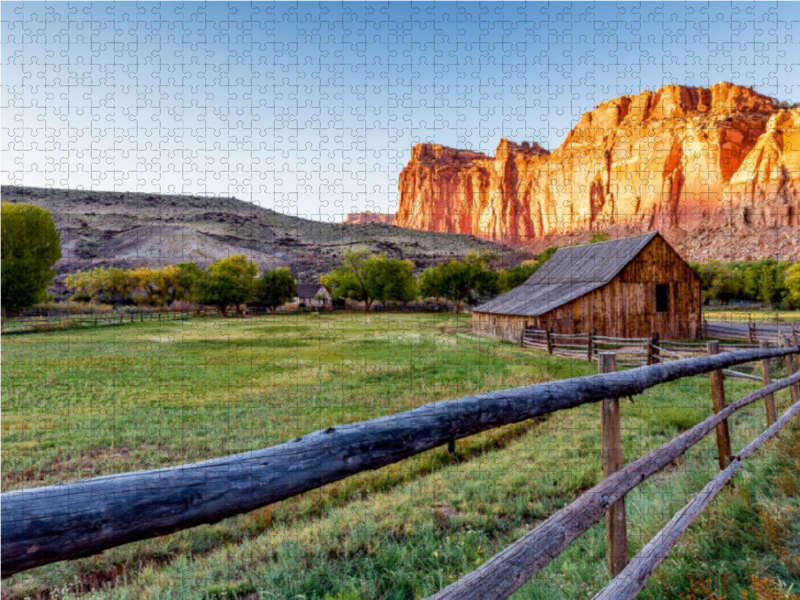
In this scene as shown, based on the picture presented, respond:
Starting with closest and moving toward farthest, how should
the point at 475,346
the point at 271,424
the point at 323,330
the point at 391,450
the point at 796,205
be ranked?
1. the point at 391,450
2. the point at 271,424
3. the point at 475,346
4. the point at 323,330
5. the point at 796,205

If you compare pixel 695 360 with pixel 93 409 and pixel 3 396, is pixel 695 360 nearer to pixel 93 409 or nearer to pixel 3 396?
pixel 93 409

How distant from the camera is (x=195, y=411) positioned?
10.3 meters

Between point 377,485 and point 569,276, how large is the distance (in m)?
24.3

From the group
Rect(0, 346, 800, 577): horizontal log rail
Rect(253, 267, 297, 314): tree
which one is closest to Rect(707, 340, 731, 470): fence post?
Rect(0, 346, 800, 577): horizontal log rail

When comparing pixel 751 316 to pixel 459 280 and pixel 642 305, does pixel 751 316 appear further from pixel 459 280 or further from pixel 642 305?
pixel 459 280

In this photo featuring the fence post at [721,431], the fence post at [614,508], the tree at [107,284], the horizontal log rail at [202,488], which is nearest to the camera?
the horizontal log rail at [202,488]

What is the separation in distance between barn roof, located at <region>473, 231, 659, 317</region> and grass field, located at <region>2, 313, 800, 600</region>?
9.65 meters

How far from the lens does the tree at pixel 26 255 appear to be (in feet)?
84.9

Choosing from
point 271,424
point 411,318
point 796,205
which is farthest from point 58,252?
point 796,205

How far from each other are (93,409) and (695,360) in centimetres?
1209

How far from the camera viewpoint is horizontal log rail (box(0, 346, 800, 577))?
958 millimetres

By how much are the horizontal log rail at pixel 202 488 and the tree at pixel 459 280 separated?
33113mm

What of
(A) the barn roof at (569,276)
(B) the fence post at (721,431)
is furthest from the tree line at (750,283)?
(B) the fence post at (721,431)

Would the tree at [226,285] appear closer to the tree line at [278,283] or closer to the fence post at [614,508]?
the tree line at [278,283]
